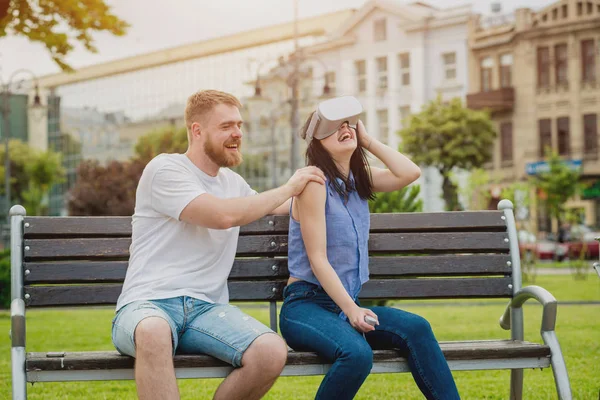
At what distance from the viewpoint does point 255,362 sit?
12.2 feet

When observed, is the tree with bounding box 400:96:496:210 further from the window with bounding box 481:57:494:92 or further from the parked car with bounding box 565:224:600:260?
the window with bounding box 481:57:494:92

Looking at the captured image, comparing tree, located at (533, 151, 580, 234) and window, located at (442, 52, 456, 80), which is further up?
window, located at (442, 52, 456, 80)

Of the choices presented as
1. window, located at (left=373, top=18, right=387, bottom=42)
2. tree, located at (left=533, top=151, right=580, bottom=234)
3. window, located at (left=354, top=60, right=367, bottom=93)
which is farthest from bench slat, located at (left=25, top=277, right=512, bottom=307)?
window, located at (left=354, top=60, right=367, bottom=93)

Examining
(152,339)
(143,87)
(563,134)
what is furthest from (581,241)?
(143,87)

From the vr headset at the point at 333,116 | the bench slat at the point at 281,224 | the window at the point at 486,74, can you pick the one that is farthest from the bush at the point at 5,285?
the window at the point at 486,74

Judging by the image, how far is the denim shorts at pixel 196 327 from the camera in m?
3.74

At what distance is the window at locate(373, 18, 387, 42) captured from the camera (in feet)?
165

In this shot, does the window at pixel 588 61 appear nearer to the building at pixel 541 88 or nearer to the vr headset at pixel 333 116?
the building at pixel 541 88

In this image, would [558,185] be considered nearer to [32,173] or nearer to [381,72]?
[381,72]

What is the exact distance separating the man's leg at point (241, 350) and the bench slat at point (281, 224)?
34.2 inches

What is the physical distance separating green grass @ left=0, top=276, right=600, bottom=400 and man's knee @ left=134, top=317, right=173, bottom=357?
235 cm

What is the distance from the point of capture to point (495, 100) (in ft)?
149

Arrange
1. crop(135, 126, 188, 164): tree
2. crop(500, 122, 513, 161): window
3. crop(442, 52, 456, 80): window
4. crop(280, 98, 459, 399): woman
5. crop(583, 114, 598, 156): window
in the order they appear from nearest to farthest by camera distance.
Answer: crop(280, 98, 459, 399): woman → crop(583, 114, 598, 156): window → crop(500, 122, 513, 161): window → crop(442, 52, 456, 80): window → crop(135, 126, 188, 164): tree

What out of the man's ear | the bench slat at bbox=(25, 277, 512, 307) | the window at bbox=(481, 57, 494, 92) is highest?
the window at bbox=(481, 57, 494, 92)
